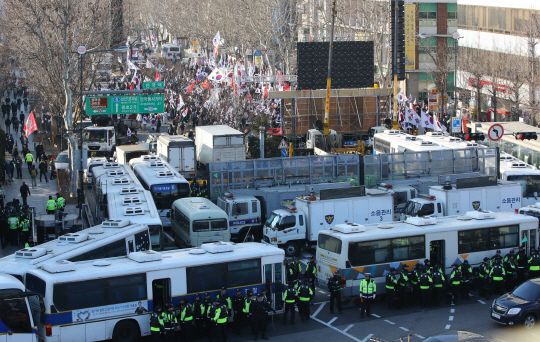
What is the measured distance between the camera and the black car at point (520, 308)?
1553 cm

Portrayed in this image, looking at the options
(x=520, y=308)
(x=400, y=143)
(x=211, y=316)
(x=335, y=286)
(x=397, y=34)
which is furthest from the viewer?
(x=397, y=34)

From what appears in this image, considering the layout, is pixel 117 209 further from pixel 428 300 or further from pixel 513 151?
pixel 513 151

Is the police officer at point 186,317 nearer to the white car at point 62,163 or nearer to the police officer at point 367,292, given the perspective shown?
the police officer at point 367,292

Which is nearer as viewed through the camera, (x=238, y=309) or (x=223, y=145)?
(x=238, y=309)

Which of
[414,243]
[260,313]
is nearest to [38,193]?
[260,313]

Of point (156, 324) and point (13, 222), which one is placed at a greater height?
point (13, 222)

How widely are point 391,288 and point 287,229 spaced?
20.0ft

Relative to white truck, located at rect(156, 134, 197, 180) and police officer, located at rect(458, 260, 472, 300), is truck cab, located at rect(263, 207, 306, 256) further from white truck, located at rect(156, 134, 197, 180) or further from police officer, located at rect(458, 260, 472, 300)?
white truck, located at rect(156, 134, 197, 180)

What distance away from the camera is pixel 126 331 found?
1519 cm

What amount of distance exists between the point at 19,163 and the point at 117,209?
51.7ft

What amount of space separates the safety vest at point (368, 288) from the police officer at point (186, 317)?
444cm

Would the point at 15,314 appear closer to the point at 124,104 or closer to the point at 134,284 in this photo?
the point at 134,284

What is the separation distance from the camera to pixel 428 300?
17828mm

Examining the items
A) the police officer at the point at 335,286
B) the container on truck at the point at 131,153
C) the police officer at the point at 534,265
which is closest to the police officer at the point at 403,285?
the police officer at the point at 335,286
